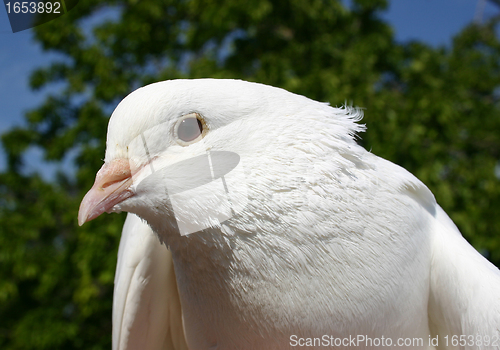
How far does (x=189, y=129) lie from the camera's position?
124cm

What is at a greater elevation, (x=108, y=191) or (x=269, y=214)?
(x=108, y=191)

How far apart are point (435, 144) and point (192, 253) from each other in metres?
3.78

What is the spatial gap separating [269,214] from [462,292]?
920 millimetres

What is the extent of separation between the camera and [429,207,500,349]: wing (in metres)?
1.41

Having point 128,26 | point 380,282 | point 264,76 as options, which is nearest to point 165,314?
point 380,282

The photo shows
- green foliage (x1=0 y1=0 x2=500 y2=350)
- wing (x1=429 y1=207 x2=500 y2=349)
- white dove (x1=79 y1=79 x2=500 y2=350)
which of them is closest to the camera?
white dove (x1=79 y1=79 x2=500 y2=350)

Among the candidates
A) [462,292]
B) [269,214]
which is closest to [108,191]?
[269,214]

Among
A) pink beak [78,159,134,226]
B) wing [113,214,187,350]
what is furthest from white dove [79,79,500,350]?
wing [113,214,187,350]

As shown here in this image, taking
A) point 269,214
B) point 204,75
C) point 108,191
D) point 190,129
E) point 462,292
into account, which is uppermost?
point 204,75

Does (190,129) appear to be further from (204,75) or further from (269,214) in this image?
(204,75)

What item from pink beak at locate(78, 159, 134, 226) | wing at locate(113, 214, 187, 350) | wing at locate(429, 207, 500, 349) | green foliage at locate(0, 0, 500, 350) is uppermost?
green foliage at locate(0, 0, 500, 350)

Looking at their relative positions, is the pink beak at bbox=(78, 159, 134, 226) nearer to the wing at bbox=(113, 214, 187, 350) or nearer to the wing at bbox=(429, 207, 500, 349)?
the wing at bbox=(113, 214, 187, 350)

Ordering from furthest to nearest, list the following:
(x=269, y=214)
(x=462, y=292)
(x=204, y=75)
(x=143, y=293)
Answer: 1. (x=204, y=75)
2. (x=143, y=293)
3. (x=462, y=292)
4. (x=269, y=214)

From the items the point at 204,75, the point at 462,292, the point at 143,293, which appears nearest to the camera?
the point at 462,292
